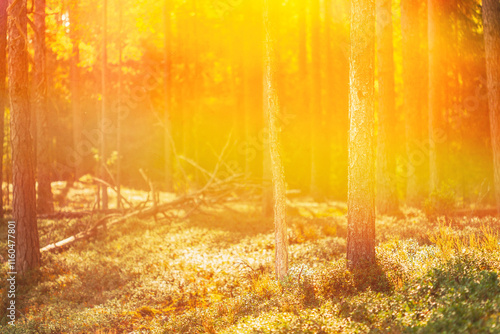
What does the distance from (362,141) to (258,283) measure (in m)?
3.56

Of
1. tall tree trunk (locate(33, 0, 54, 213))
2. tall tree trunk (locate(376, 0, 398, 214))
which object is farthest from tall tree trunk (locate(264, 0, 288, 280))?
tall tree trunk (locate(33, 0, 54, 213))

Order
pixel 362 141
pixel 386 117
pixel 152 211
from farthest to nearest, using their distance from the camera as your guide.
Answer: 1. pixel 152 211
2. pixel 386 117
3. pixel 362 141

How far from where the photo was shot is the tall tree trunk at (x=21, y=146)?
1195cm

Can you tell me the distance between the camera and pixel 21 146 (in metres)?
12.0

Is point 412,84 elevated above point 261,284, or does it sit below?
above

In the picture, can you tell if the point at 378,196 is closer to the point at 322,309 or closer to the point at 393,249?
the point at 393,249

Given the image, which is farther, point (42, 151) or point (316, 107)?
point (316, 107)

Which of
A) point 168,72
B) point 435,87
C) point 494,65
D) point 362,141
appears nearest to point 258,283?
point 362,141

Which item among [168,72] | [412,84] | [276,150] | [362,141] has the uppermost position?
[168,72]

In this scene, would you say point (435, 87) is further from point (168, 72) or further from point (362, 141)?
point (168, 72)

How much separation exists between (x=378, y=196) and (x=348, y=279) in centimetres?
987

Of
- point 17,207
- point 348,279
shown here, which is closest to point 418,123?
point 348,279

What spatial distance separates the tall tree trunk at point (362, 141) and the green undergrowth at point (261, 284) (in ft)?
1.79

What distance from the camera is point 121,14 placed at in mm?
23297
